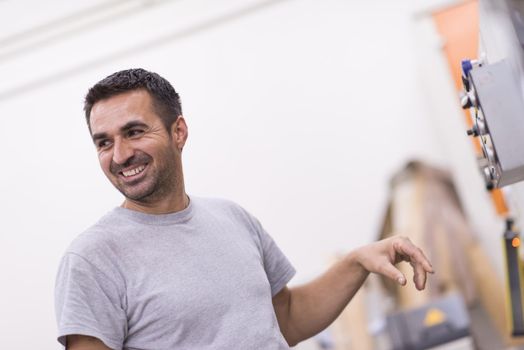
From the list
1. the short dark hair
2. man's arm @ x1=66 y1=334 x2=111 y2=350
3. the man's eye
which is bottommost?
man's arm @ x1=66 y1=334 x2=111 y2=350

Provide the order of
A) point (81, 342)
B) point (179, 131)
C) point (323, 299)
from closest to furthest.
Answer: point (81, 342) → point (179, 131) → point (323, 299)

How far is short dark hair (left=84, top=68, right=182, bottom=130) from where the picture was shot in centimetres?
93

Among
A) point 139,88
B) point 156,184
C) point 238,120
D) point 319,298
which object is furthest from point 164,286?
point 238,120

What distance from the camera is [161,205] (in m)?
1.04

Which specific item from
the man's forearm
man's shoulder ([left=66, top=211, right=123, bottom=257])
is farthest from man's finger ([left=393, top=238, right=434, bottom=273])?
man's shoulder ([left=66, top=211, right=123, bottom=257])

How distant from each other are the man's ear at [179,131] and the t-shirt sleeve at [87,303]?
229 mm

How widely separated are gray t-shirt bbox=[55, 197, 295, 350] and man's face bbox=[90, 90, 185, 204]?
0.25 ft

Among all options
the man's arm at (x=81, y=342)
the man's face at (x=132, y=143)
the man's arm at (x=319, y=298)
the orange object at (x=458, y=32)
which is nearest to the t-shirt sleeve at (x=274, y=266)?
the man's arm at (x=319, y=298)

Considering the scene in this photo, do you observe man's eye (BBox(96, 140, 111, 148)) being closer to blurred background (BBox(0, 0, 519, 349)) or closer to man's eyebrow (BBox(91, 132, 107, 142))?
man's eyebrow (BBox(91, 132, 107, 142))

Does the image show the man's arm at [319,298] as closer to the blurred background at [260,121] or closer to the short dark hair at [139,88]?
the blurred background at [260,121]

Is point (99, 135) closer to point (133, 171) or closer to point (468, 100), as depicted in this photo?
point (133, 171)

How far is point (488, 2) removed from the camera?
962 millimetres

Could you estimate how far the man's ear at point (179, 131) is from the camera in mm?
1013

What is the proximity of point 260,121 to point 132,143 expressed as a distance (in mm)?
1911
